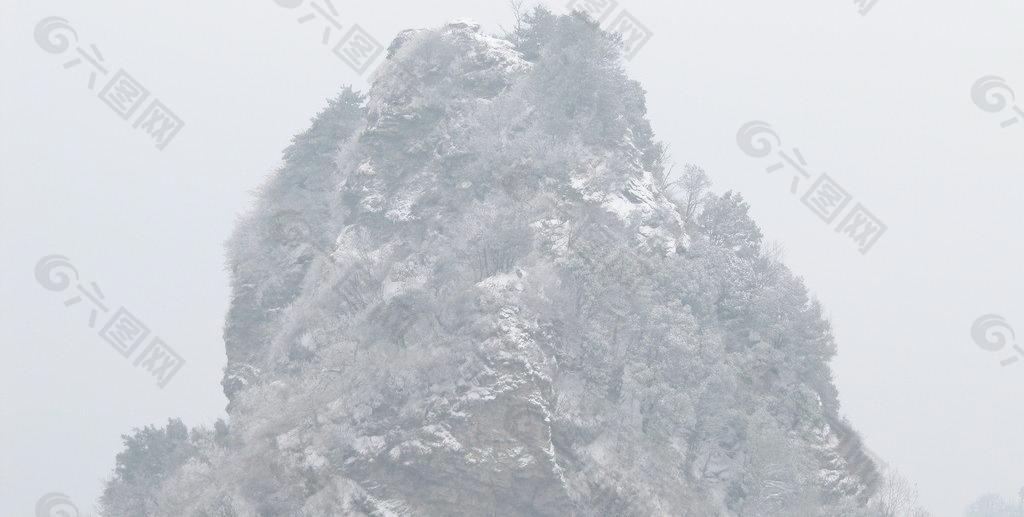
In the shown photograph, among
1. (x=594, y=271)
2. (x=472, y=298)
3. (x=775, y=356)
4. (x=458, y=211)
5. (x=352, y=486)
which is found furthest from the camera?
(x=458, y=211)

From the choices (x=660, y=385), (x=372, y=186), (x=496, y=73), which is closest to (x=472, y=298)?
(x=660, y=385)

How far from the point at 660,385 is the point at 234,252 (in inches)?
1109

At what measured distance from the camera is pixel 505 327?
1499 inches

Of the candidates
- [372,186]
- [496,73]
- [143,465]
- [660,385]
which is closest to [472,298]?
[660,385]

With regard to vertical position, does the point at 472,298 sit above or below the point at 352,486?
above

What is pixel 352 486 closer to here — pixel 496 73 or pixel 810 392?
pixel 810 392

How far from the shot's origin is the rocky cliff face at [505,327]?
120 feet

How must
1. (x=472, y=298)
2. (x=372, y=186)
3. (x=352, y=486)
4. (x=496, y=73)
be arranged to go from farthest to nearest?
(x=496, y=73) < (x=372, y=186) < (x=472, y=298) < (x=352, y=486)

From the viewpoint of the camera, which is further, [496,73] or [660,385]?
[496,73]

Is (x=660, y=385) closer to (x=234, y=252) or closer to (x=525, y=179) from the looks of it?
(x=525, y=179)

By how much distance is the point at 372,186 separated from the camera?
51719mm

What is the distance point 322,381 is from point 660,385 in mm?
14705

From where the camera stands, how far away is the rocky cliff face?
3647 centimetres

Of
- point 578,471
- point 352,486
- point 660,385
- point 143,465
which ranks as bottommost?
point 143,465
